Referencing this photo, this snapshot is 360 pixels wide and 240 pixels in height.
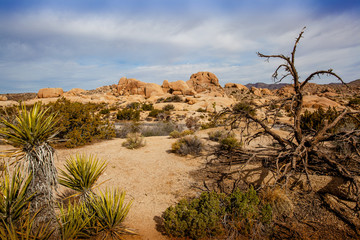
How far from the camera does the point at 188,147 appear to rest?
842 cm

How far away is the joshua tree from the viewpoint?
9.17 feet

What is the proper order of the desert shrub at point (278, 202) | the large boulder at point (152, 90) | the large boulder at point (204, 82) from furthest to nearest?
the large boulder at point (204, 82)
the large boulder at point (152, 90)
the desert shrub at point (278, 202)

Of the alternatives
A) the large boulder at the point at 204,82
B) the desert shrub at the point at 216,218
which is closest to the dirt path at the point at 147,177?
the desert shrub at the point at 216,218

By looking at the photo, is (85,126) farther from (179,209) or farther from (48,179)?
(179,209)

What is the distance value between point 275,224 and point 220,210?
3.47 ft

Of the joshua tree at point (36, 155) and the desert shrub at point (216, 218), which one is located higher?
the joshua tree at point (36, 155)

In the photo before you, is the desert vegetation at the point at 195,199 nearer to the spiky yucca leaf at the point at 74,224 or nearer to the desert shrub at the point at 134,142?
the spiky yucca leaf at the point at 74,224

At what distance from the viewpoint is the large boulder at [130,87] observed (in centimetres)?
5625

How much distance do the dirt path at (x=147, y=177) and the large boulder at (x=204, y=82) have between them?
56014 mm

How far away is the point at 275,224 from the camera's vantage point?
3.53 m

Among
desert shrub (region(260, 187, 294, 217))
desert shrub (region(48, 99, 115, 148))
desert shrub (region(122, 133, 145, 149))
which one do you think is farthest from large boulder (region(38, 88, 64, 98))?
desert shrub (region(260, 187, 294, 217))

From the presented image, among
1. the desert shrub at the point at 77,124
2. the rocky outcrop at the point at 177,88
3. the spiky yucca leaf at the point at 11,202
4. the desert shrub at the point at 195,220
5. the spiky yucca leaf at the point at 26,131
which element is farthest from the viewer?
the rocky outcrop at the point at 177,88

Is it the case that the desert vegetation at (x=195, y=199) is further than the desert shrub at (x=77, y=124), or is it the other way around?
the desert shrub at (x=77, y=124)

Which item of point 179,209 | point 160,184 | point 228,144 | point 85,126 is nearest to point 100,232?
point 179,209
